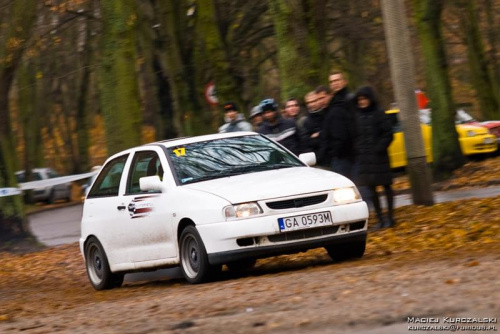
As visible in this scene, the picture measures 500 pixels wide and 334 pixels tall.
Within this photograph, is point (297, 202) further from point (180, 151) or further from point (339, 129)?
point (339, 129)

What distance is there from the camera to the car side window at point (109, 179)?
13.4 metres

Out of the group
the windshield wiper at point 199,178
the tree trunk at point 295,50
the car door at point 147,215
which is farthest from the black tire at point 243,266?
the tree trunk at point 295,50

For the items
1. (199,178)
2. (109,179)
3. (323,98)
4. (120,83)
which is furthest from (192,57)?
(199,178)

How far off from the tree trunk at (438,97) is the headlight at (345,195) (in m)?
12.4

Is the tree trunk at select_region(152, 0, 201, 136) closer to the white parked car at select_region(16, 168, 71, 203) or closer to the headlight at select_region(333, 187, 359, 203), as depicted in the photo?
the headlight at select_region(333, 187, 359, 203)

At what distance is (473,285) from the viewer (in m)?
8.12

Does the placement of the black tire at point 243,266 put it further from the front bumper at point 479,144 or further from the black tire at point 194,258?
the front bumper at point 479,144

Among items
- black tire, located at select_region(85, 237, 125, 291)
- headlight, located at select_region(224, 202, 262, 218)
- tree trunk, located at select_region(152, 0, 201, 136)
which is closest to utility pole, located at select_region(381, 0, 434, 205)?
black tire, located at select_region(85, 237, 125, 291)

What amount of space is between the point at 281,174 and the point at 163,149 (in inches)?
61.9

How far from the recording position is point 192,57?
29.5 metres

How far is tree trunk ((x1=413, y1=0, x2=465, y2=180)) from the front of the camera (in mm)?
23578

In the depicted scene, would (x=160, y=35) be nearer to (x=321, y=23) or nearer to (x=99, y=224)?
(x=321, y=23)

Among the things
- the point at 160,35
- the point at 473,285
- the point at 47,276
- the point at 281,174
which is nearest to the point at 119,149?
the point at 47,276

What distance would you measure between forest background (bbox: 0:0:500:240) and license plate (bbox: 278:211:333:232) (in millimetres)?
6285
